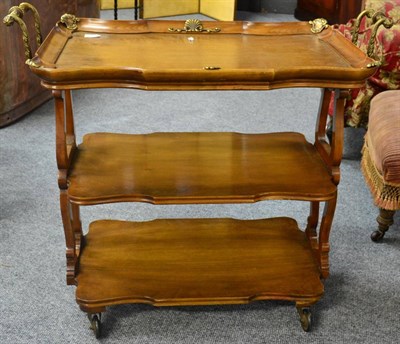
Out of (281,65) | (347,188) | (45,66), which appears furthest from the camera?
(347,188)

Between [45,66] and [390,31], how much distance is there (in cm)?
156

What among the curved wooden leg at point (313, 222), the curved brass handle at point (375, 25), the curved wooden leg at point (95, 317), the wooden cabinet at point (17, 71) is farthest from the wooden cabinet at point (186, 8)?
the curved wooden leg at point (95, 317)

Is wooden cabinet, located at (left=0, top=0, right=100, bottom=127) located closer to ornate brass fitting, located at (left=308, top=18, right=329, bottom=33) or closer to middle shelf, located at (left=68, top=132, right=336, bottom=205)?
middle shelf, located at (left=68, top=132, right=336, bottom=205)

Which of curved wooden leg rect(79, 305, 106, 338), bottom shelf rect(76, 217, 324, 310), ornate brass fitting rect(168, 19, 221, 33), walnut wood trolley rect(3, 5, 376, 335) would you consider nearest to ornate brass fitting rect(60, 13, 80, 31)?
walnut wood trolley rect(3, 5, 376, 335)

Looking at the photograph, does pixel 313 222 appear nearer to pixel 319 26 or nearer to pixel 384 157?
pixel 384 157

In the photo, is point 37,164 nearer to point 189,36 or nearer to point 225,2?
point 189,36

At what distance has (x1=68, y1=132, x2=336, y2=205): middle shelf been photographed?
1624 mm

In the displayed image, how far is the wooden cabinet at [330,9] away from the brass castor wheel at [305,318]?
308 cm

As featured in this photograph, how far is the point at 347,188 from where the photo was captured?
102 inches

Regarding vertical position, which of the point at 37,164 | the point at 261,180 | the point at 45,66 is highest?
the point at 45,66

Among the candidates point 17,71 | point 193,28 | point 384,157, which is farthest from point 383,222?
point 17,71

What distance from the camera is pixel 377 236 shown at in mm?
2207

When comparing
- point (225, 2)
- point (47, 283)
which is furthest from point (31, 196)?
point (225, 2)

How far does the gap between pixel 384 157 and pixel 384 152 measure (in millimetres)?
18
